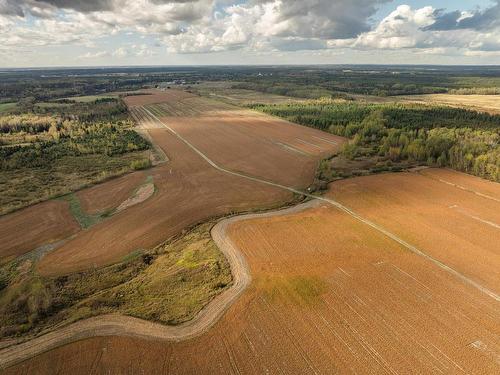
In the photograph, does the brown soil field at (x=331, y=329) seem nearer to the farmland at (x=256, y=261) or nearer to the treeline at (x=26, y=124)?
the farmland at (x=256, y=261)

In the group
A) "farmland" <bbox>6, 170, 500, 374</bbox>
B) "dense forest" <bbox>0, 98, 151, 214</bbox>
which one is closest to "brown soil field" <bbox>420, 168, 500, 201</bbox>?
"farmland" <bbox>6, 170, 500, 374</bbox>

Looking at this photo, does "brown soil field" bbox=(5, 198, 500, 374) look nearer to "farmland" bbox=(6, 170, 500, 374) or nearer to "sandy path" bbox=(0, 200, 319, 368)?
"farmland" bbox=(6, 170, 500, 374)

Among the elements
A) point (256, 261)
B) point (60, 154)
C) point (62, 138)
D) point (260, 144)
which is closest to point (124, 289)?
point (256, 261)

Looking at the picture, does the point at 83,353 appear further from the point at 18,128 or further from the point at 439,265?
the point at 18,128

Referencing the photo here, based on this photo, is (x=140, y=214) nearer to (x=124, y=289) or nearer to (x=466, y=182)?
(x=124, y=289)

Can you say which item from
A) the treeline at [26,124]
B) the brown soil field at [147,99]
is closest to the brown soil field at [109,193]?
the treeline at [26,124]

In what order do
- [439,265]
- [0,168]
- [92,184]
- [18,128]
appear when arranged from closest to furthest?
[439,265], [92,184], [0,168], [18,128]

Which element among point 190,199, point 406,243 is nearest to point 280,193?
point 190,199
